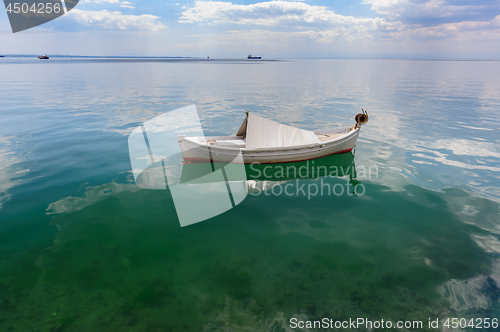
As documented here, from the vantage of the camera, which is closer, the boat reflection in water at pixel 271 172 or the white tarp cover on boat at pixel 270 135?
the boat reflection in water at pixel 271 172

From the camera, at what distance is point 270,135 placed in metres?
20.6

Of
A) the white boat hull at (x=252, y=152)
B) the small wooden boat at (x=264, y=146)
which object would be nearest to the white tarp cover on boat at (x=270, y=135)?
the small wooden boat at (x=264, y=146)

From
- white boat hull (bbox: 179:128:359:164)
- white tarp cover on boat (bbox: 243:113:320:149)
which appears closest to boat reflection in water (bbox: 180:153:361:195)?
white boat hull (bbox: 179:128:359:164)

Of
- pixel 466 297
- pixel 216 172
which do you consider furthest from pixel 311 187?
pixel 466 297

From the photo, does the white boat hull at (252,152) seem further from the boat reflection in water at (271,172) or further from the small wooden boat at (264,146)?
the boat reflection in water at (271,172)

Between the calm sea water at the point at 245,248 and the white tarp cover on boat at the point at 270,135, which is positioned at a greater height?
the white tarp cover on boat at the point at 270,135

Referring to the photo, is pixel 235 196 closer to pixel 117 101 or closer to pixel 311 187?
pixel 311 187

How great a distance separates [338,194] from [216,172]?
8.60 meters

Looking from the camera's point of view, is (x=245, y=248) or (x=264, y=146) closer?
(x=245, y=248)

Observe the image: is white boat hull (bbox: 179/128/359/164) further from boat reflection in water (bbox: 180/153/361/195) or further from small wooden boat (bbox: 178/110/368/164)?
boat reflection in water (bbox: 180/153/361/195)

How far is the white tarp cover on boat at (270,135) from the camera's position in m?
20.2

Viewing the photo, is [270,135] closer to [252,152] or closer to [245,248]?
[252,152]

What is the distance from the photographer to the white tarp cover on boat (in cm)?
2022

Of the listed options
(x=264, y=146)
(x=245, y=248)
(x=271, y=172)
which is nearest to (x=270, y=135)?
(x=264, y=146)
